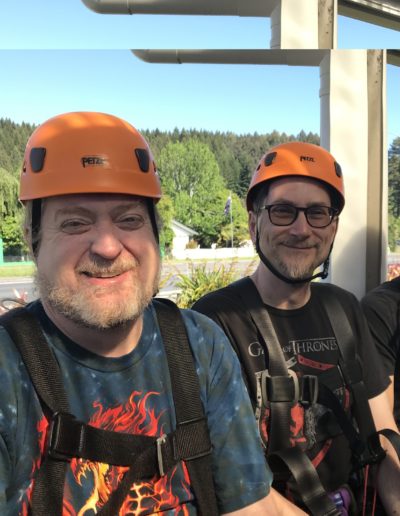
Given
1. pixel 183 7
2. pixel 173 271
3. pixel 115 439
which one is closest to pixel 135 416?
pixel 115 439

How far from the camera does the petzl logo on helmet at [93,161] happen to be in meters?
1.12

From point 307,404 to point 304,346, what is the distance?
0.22 m

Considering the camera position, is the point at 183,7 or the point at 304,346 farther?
the point at 183,7

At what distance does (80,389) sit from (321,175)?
132cm

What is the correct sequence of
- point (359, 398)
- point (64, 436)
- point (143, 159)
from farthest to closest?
point (359, 398), point (143, 159), point (64, 436)

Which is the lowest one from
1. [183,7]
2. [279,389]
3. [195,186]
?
[279,389]

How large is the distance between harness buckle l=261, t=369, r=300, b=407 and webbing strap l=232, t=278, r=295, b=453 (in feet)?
0.03

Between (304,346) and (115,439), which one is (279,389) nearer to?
(304,346)

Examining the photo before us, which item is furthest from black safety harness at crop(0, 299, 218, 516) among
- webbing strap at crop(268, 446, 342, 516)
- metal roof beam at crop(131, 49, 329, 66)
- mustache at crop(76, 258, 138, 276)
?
metal roof beam at crop(131, 49, 329, 66)

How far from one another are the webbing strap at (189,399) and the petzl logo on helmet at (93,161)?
45 cm

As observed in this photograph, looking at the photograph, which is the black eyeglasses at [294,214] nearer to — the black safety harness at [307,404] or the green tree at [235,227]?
the black safety harness at [307,404]

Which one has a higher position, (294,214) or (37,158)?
(37,158)

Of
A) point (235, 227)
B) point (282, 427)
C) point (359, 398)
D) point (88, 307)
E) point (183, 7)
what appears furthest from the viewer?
point (235, 227)

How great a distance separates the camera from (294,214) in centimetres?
192
